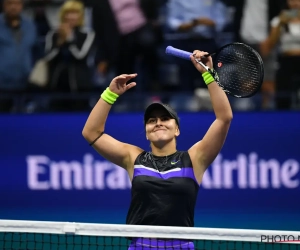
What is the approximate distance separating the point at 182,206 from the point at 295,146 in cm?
338

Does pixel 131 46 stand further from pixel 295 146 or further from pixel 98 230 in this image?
pixel 98 230

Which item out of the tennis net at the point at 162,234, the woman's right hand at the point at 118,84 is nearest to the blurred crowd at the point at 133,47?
the woman's right hand at the point at 118,84

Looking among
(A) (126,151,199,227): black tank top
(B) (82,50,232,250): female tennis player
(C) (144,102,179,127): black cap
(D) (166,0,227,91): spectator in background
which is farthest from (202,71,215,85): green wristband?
(D) (166,0,227,91): spectator in background

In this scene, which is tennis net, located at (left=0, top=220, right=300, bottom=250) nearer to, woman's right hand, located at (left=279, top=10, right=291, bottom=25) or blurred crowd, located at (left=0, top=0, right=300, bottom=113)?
blurred crowd, located at (left=0, top=0, right=300, bottom=113)

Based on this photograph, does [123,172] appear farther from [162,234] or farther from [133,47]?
[162,234]

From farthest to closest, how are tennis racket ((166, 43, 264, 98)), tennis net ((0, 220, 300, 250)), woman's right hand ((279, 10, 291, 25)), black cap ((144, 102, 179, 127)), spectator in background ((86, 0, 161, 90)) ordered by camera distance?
spectator in background ((86, 0, 161, 90))
woman's right hand ((279, 10, 291, 25))
tennis racket ((166, 43, 264, 98))
black cap ((144, 102, 179, 127))
tennis net ((0, 220, 300, 250))

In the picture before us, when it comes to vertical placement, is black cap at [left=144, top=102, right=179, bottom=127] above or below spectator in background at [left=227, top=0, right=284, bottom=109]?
below

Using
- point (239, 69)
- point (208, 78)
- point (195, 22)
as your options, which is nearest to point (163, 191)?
point (208, 78)

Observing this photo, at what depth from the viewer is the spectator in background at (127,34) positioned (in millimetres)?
7398

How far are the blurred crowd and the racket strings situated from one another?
234 centimetres

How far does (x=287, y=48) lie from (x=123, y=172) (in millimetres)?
2061

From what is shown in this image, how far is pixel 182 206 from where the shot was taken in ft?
14.0

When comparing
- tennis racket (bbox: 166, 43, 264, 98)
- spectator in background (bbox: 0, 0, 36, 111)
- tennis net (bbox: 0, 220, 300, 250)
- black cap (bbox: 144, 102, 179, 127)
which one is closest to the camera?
tennis net (bbox: 0, 220, 300, 250)

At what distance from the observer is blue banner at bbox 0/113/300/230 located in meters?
7.41
